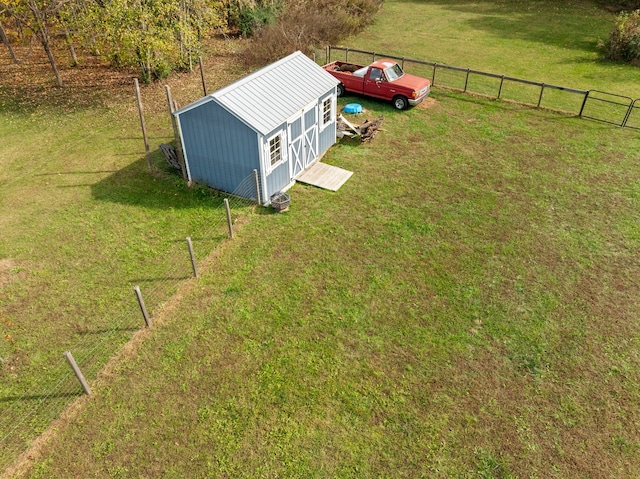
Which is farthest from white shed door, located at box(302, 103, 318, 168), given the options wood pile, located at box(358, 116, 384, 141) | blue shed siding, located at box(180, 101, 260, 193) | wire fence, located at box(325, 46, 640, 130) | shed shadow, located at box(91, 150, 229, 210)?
wire fence, located at box(325, 46, 640, 130)

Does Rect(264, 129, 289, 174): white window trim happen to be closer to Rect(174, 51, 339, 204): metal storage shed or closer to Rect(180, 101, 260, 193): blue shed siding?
Rect(174, 51, 339, 204): metal storage shed

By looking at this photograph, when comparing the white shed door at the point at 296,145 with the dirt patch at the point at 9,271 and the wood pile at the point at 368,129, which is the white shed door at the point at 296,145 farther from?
the dirt patch at the point at 9,271

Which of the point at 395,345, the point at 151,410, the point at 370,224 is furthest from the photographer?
the point at 370,224

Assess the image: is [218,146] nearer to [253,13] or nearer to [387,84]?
[387,84]

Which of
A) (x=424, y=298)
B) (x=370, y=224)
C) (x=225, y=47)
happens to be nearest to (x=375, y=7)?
(x=225, y=47)

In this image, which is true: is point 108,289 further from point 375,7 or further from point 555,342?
point 375,7

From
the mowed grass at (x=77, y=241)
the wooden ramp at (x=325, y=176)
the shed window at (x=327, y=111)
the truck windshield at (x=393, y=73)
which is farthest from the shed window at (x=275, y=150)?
the truck windshield at (x=393, y=73)
